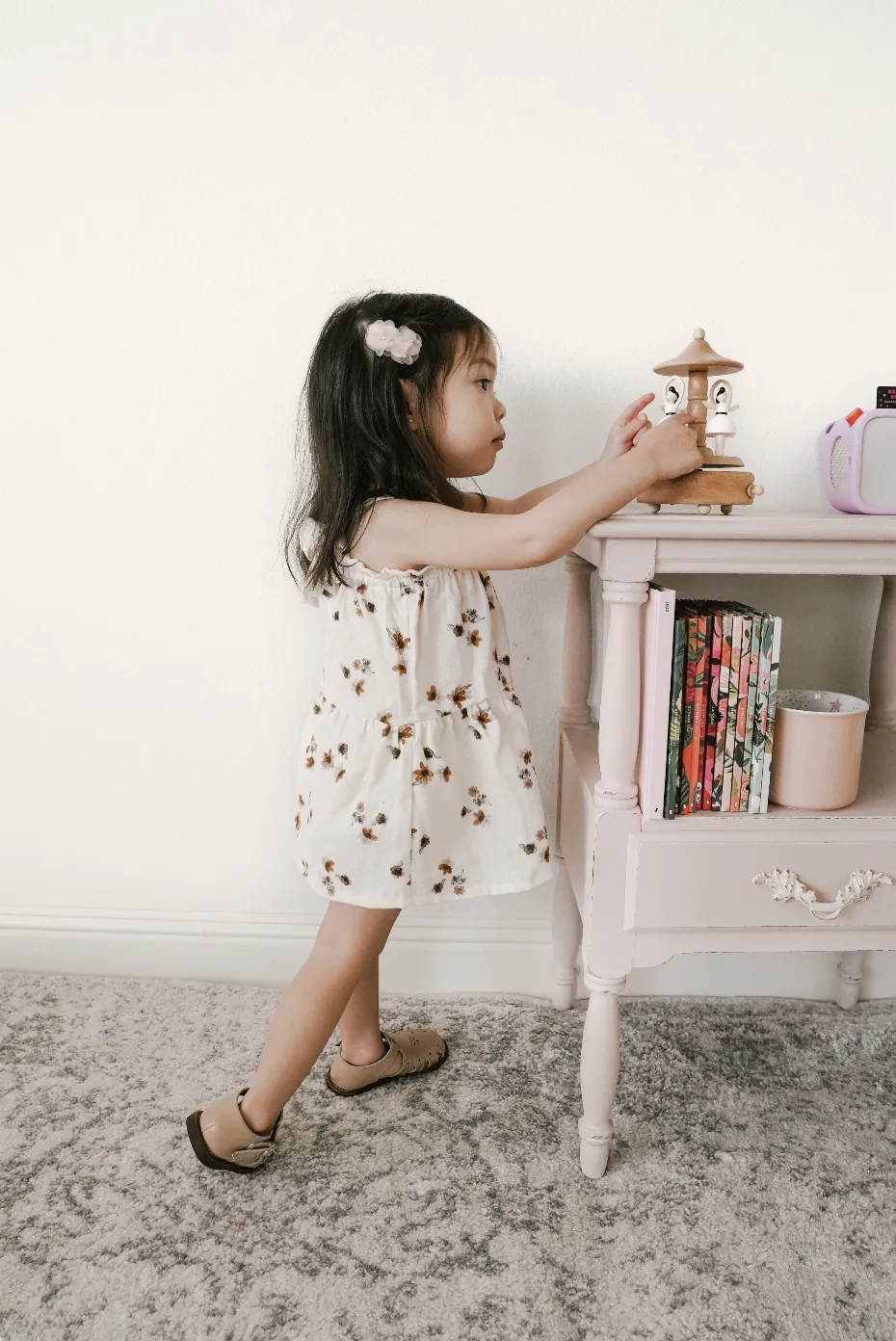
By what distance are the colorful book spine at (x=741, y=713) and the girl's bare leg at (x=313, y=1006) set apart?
40 centimetres

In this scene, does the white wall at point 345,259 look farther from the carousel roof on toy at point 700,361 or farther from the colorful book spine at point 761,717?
the colorful book spine at point 761,717

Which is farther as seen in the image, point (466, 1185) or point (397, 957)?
point (397, 957)

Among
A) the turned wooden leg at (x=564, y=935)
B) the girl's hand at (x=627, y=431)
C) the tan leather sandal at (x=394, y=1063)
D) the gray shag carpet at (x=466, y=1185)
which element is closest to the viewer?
the gray shag carpet at (x=466, y=1185)

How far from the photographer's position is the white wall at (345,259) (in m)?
1.22

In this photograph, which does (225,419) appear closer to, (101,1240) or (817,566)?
(817,566)

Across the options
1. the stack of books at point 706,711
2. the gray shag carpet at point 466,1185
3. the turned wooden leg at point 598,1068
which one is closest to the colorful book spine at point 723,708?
the stack of books at point 706,711

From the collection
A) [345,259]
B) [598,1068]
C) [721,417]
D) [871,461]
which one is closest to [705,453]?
[721,417]

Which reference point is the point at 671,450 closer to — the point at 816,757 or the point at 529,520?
the point at 529,520

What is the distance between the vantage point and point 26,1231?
38.8 inches

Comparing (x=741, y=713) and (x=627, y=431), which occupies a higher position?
(x=627, y=431)

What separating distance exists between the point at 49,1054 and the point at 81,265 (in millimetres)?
1088

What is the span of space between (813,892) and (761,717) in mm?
193

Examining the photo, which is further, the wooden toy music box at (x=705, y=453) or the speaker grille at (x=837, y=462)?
the speaker grille at (x=837, y=462)

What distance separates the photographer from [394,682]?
1037mm
